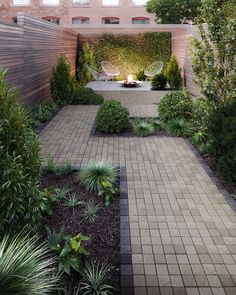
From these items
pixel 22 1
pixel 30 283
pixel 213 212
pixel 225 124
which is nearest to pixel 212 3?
pixel 225 124

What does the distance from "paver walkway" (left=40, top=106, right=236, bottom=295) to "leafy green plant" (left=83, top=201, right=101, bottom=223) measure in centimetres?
43

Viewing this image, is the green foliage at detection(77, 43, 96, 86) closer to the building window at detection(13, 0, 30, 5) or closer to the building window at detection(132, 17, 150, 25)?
the building window at detection(132, 17, 150, 25)

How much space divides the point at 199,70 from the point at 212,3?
4.15 ft

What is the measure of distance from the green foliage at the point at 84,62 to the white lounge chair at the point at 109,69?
2.28ft

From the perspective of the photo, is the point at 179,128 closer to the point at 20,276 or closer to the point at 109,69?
the point at 20,276

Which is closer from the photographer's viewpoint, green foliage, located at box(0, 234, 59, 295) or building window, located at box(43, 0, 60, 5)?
green foliage, located at box(0, 234, 59, 295)

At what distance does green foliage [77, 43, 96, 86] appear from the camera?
1738 centimetres

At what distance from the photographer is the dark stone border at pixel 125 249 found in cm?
311

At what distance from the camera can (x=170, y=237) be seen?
3898 millimetres

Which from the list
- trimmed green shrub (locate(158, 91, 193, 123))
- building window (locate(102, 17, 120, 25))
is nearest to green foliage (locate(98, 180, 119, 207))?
trimmed green shrub (locate(158, 91, 193, 123))

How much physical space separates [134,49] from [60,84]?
8451 millimetres

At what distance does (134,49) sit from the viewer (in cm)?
1862

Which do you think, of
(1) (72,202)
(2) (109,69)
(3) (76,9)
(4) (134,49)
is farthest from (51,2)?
(1) (72,202)

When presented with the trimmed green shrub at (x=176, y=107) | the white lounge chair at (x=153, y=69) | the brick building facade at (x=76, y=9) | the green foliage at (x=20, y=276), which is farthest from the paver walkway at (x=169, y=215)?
the brick building facade at (x=76, y=9)
